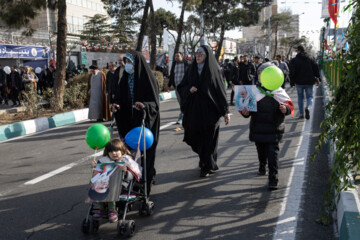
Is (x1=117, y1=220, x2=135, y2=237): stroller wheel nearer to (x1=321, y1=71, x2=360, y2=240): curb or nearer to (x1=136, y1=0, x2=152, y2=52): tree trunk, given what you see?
(x1=321, y1=71, x2=360, y2=240): curb

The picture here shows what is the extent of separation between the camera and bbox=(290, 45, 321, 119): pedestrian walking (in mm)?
10133

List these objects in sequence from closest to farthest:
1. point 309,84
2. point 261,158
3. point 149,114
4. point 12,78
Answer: point 149,114, point 261,158, point 309,84, point 12,78

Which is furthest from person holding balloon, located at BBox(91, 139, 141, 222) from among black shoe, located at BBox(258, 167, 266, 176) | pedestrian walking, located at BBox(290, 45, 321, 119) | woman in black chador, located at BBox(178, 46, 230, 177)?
pedestrian walking, located at BBox(290, 45, 321, 119)

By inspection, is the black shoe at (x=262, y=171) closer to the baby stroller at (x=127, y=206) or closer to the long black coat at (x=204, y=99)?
the long black coat at (x=204, y=99)

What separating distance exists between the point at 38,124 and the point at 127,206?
7540 millimetres

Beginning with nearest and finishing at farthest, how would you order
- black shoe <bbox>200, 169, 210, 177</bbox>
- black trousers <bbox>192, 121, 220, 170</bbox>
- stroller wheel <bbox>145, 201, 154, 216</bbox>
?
stroller wheel <bbox>145, 201, 154, 216</bbox> → black trousers <bbox>192, 121, 220, 170</bbox> → black shoe <bbox>200, 169, 210, 177</bbox>

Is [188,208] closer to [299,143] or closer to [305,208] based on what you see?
[305,208]

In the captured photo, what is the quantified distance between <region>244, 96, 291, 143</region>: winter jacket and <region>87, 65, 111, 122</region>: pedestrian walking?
22.9ft

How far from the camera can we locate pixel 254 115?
4.92 m

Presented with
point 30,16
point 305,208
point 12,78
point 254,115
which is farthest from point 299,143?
point 12,78

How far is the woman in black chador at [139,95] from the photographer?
4445 mm

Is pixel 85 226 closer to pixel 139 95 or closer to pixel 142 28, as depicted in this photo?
pixel 139 95

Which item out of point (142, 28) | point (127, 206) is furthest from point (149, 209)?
point (142, 28)

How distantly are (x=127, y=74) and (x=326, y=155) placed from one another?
12.0 ft
